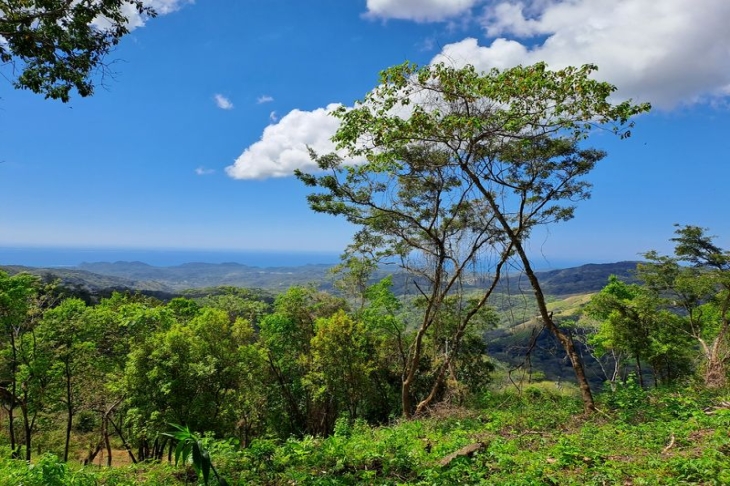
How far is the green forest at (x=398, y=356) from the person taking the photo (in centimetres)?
673

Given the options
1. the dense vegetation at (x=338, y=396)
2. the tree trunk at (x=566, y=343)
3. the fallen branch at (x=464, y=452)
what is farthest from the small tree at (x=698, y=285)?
the fallen branch at (x=464, y=452)

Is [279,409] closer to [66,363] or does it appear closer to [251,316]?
[251,316]

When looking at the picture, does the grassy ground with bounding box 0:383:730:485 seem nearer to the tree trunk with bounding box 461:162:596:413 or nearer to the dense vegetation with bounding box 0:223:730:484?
the dense vegetation with bounding box 0:223:730:484

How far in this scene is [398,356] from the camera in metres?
26.3

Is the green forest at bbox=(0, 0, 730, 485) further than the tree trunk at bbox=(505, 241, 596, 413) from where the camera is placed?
No

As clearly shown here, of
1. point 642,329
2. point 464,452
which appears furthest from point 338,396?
point 642,329

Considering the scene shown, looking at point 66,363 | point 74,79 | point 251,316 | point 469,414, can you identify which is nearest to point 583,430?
point 469,414

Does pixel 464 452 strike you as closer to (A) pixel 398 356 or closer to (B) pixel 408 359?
(B) pixel 408 359

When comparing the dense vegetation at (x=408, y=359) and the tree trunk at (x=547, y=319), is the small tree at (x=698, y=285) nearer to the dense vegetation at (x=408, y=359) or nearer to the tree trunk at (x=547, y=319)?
the dense vegetation at (x=408, y=359)

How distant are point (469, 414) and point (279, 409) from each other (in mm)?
16791

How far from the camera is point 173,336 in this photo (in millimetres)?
16828

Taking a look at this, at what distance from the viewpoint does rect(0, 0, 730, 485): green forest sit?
6.73 meters

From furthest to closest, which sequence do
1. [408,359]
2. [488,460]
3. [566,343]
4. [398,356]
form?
1. [398,356]
2. [408,359]
3. [566,343]
4. [488,460]

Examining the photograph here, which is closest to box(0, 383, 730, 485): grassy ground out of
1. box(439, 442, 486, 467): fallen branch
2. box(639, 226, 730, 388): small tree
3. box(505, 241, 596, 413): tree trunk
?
box(439, 442, 486, 467): fallen branch
